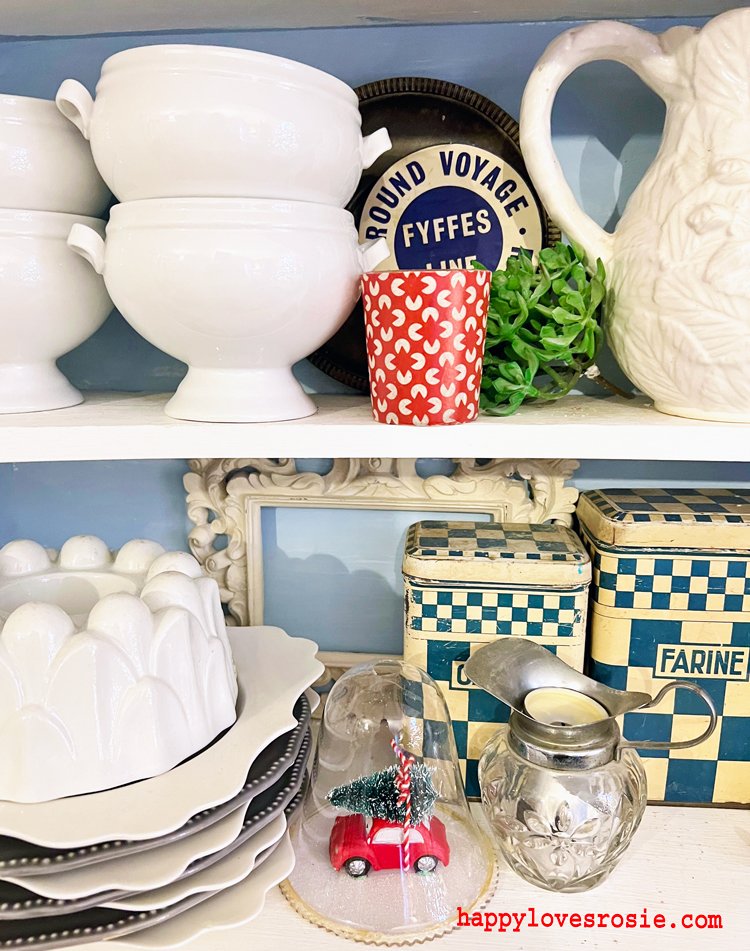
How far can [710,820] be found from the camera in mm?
646

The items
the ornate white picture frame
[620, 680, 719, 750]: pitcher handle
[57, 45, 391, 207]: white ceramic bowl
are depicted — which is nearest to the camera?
[57, 45, 391, 207]: white ceramic bowl

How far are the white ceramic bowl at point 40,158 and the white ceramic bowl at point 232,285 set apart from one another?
61 millimetres

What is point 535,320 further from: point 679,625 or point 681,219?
point 679,625

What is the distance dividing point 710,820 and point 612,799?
0.14m

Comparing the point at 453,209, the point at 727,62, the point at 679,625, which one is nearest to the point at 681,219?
the point at 727,62

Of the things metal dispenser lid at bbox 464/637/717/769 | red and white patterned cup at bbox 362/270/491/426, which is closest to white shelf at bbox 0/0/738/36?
red and white patterned cup at bbox 362/270/491/426

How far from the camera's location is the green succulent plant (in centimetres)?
54

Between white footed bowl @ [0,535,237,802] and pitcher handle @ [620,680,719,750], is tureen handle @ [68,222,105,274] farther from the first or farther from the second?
pitcher handle @ [620,680,719,750]

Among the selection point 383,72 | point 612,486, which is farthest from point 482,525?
point 383,72

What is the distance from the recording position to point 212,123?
1.54ft

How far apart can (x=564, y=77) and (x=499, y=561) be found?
372 mm

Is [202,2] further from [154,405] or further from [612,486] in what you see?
[612,486]

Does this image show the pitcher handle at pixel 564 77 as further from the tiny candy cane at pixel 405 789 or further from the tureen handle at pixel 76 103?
the tiny candy cane at pixel 405 789

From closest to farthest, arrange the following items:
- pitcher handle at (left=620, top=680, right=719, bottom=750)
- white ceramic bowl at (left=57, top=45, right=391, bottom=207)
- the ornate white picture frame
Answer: white ceramic bowl at (left=57, top=45, right=391, bottom=207) → pitcher handle at (left=620, top=680, right=719, bottom=750) → the ornate white picture frame
